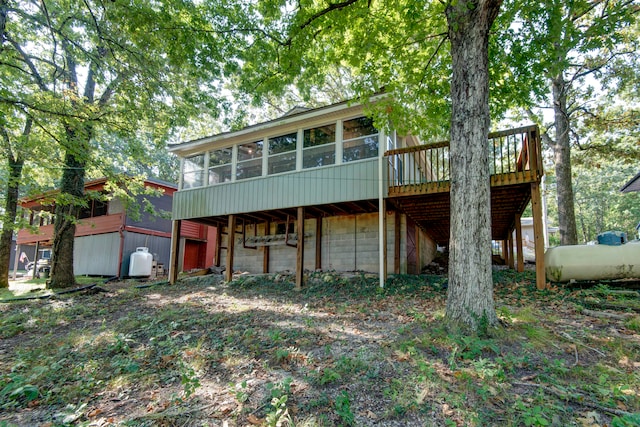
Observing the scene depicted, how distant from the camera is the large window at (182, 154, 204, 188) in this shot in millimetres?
11570

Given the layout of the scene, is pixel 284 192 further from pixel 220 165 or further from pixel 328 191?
pixel 220 165

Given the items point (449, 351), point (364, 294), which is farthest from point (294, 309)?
point (449, 351)

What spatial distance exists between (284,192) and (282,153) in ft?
4.24

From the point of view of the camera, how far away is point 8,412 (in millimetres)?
3045

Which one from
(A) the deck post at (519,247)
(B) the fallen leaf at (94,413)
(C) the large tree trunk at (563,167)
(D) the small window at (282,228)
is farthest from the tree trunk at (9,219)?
(C) the large tree trunk at (563,167)

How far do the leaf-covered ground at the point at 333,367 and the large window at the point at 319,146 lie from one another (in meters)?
4.51

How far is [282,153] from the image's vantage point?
33.0 feet

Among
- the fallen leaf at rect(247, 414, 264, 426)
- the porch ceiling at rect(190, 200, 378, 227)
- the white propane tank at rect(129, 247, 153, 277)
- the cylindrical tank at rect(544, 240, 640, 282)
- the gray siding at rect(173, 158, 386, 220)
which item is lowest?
the fallen leaf at rect(247, 414, 264, 426)

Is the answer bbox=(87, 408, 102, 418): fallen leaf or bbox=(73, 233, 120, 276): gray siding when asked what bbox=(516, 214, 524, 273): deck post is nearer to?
bbox=(87, 408, 102, 418): fallen leaf

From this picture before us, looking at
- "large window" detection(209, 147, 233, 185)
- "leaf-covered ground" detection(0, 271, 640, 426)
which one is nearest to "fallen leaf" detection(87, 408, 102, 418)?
"leaf-covered ground" detection(0, 271, 640, 426)

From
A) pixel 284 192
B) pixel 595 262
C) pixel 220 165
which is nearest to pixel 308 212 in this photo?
pixel 284 192

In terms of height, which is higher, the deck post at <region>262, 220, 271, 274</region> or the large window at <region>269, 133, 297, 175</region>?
the large window at <region>269, 133, 297, 175</region>

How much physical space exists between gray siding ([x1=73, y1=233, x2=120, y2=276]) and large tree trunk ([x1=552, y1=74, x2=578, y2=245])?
1675 cm

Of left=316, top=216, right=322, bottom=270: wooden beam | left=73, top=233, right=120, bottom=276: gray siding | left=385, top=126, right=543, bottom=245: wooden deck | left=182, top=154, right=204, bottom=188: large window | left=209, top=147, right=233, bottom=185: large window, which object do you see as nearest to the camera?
left=385, top=126, right=543, bottom=245: wooden deck
